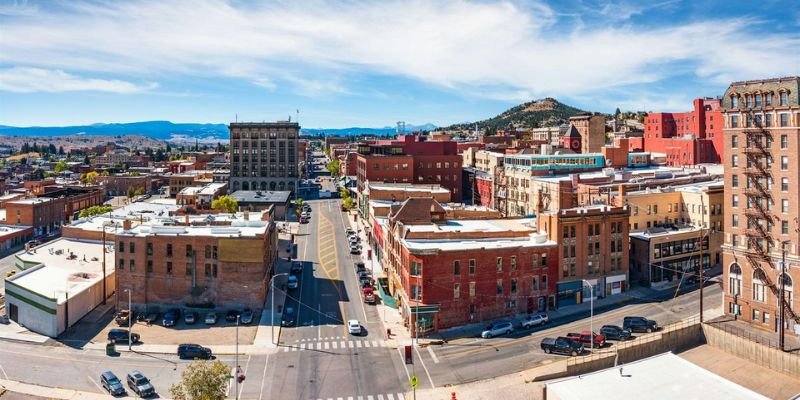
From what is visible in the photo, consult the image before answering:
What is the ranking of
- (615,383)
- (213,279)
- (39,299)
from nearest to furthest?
(615,383) < (39,299) < (213,279)

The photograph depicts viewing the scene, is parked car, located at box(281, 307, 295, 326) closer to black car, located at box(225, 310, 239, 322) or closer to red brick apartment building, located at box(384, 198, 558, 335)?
black car, located at box(225, 310, 239, 322)

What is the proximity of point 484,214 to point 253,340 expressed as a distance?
47.7 meters

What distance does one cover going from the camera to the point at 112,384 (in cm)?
5494

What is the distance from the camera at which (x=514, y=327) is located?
70.9 metres

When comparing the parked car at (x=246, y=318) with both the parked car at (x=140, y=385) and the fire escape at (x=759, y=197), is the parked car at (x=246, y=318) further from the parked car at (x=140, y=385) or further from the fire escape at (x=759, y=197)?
the fire escape at (x=759, y=197)

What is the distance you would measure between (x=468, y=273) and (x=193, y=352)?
32.2m

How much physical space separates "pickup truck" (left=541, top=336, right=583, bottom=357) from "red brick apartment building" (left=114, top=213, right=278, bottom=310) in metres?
37.4

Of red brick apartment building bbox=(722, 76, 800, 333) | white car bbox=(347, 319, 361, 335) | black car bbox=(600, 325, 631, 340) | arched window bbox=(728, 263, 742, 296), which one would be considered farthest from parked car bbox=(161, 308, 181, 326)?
arched window bbox=(728, 263, 742, 296)

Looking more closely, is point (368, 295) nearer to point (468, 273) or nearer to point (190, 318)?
point (468, 273)

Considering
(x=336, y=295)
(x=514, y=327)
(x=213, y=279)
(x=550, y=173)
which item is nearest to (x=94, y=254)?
(x=213, y=279)

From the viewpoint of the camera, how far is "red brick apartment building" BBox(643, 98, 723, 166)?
157000 millimetres

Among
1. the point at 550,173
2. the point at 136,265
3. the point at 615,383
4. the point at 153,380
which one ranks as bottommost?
the point at 153,380

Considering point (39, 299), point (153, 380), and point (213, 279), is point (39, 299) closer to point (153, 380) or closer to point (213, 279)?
point (213, 279)

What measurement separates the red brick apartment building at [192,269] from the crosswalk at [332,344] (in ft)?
44.7
